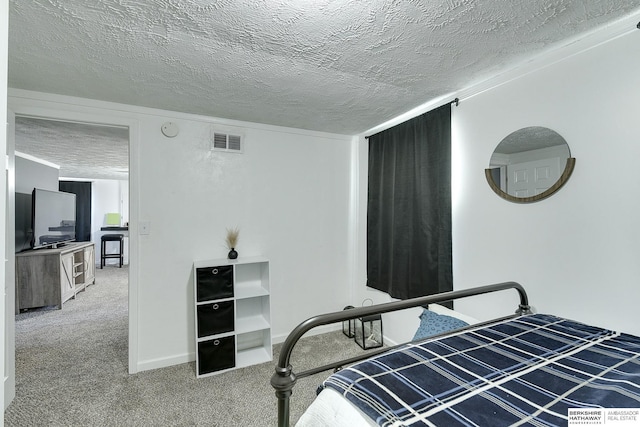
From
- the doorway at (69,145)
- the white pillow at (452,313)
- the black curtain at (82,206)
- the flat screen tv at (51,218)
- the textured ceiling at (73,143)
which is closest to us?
the white pillow at (452,313)

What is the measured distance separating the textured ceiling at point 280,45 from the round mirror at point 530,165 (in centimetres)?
46

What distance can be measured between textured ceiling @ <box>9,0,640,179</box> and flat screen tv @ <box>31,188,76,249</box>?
2572mm

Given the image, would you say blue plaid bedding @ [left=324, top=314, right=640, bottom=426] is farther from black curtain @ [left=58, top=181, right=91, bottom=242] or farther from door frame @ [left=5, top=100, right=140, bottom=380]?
black curtain @ [left=58, top=181, right=91, bottom=242]

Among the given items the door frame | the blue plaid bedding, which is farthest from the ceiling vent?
the blue plaid bedding

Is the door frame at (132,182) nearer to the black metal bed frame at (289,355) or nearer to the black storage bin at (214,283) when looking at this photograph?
the black storage bin at (214,283)

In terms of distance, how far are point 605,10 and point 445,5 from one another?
0.73 meters

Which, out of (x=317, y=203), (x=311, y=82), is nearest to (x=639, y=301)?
(x=311, y=82)

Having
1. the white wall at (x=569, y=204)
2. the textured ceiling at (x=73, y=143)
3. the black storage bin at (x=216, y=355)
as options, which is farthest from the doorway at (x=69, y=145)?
the white wall at (x=569, y=204)

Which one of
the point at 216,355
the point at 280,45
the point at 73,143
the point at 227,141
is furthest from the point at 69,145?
the point at 280,45

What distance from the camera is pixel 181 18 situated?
134cm

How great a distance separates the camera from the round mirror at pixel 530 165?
5.24 ft

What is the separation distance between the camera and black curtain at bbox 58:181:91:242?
6844 mm

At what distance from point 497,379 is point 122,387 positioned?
98.6 inches

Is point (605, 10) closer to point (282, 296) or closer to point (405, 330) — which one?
point (405, 330)
